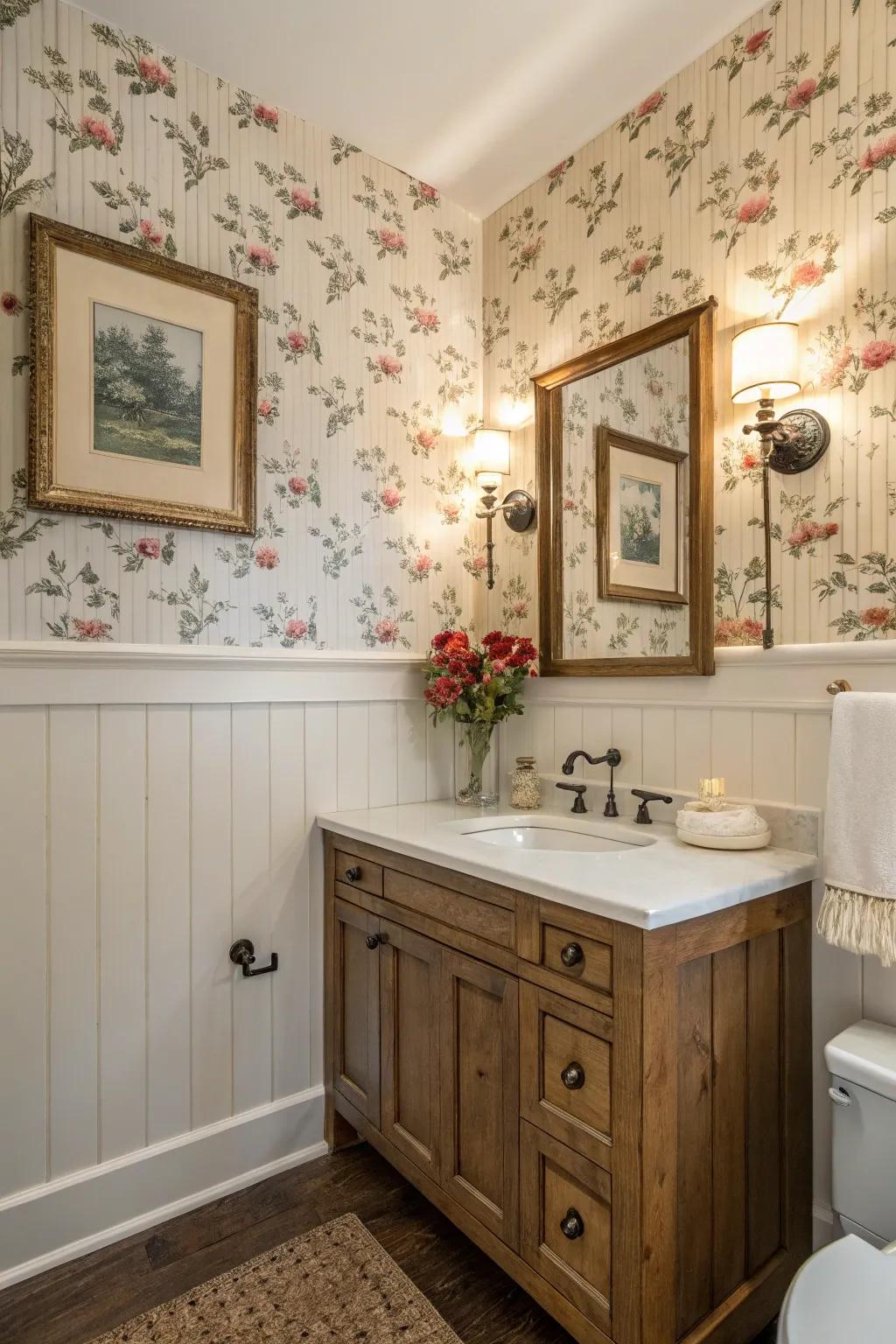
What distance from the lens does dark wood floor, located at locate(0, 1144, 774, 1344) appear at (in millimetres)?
1471

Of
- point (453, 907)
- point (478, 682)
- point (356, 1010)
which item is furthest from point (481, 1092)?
point (478, 682)

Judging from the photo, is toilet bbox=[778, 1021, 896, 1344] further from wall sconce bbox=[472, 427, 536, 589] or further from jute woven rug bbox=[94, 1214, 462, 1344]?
wall sconce bbox=[472, 427, 536, 589]

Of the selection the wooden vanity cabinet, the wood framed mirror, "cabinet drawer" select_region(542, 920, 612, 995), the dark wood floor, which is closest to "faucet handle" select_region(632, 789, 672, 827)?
the wood framed mirror

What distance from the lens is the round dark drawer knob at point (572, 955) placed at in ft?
4.23

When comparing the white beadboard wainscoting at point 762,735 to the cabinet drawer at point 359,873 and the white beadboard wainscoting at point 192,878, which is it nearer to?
the white beadboard wainscoting at point 192,878

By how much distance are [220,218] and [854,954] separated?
7.30 feet

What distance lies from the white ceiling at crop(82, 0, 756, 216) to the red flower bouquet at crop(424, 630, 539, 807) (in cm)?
141

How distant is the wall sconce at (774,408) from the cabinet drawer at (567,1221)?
3.57 feet

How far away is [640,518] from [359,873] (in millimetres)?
1149

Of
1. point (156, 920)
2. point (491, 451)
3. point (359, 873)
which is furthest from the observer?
point (491, 451)

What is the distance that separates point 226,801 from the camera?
1906 millimetres

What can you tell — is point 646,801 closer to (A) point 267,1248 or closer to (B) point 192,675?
(B) point 192,675

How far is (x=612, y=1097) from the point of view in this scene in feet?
4.03

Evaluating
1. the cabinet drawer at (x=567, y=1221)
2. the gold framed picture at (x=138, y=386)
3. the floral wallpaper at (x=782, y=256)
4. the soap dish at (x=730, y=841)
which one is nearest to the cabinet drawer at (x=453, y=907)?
the cabinet drawer at (x=567, y=1221)
